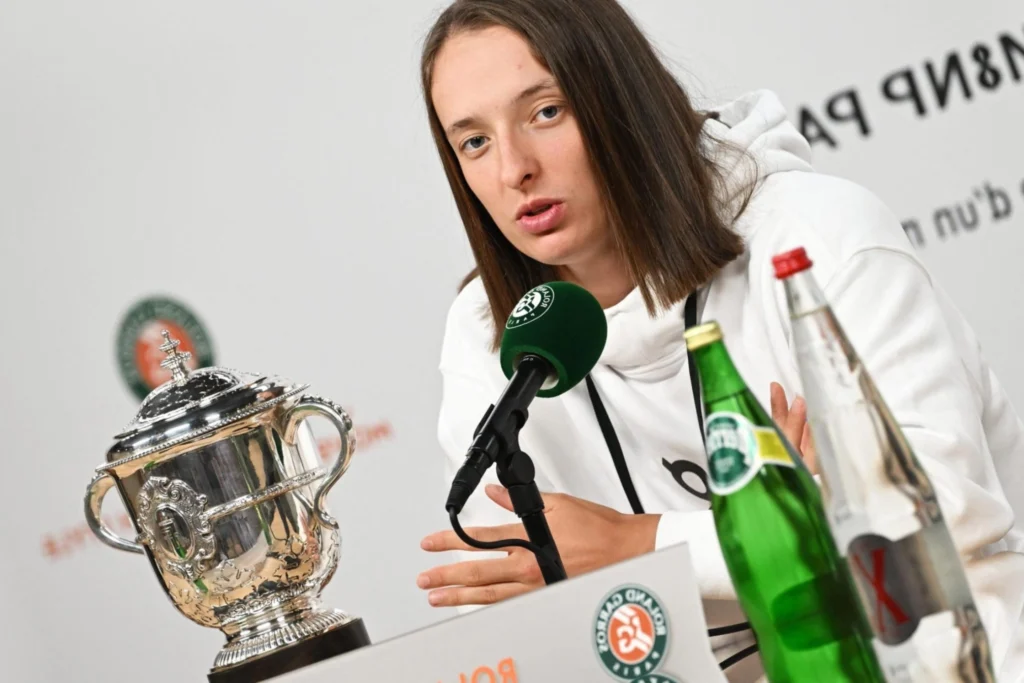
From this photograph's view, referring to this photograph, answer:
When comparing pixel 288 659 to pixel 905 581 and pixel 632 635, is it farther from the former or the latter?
pixel 905 581

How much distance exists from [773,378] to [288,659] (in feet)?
2.30

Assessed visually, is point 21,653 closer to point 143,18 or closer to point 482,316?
point 143,18

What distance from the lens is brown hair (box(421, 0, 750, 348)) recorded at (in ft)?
4.60

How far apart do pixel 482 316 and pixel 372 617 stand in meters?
1.24

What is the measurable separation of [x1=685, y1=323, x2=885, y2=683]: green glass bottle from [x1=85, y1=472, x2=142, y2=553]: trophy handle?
27.1 inches

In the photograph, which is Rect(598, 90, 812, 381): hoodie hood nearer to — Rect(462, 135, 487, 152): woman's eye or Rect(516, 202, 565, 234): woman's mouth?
Rect(516, 202, 565, 234): woman's mouth

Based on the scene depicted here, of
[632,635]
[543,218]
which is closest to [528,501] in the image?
[632,635]

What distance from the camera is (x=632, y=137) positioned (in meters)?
1.44

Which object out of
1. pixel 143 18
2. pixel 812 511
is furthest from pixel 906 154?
pixel 812 511

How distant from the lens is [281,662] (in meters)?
1.02

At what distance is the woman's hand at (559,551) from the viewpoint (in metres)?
1.07

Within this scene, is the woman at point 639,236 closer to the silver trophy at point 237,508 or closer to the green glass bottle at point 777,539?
the silver trophy at point 237,508

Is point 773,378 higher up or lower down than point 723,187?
lower down

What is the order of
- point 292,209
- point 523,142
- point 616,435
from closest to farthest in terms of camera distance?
point 523,142
point 616,435
point 292,209
